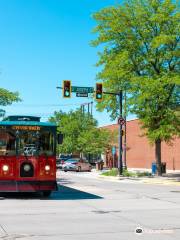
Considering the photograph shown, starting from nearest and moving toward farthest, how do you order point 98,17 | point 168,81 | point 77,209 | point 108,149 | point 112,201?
point 77,209
point 112,201
point 168,81
point 98,17
point 108,149

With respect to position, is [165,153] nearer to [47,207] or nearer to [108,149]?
[108,149]

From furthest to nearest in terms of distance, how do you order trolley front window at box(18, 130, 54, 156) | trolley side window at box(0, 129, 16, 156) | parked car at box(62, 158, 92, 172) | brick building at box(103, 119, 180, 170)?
parked car at box(62, 158, 92, 172), brick building at box(103, 119, 180, 170), trolley front window at box(18, 130, 54, 156), trolley side window at box(0, 129, 16, 156)

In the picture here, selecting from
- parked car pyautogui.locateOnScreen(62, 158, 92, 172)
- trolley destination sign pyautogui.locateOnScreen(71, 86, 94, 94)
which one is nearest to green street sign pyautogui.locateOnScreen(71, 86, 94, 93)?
trolley destination sign pyautogui.locateOnScreen(71, 86, 94, 94)

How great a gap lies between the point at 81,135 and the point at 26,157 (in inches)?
2079

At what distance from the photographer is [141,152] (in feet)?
212

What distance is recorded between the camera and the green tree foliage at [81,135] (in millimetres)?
65688

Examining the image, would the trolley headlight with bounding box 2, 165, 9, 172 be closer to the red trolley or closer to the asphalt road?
the red trolley

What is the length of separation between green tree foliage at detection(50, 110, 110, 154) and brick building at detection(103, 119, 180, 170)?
3.16 meters

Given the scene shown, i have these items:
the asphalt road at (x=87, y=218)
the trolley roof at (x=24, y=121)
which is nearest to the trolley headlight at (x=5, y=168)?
the asphalt road at (x=87, y=218)

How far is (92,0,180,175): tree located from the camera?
36.4 m

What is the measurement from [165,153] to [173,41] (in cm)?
2288

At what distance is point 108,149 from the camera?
66312 millimetres

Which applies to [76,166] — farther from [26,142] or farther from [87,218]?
[87,218]

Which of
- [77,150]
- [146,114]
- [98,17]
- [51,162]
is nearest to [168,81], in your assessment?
[146,114]
